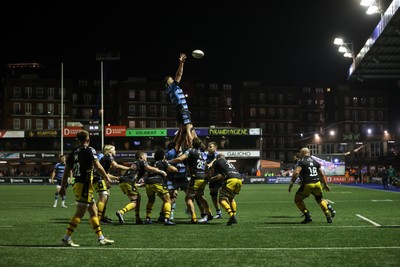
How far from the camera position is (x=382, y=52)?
32344 millimetres

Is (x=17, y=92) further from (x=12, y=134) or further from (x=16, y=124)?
(x=12, y=134)

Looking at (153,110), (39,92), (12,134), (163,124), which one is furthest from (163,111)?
(12,134)

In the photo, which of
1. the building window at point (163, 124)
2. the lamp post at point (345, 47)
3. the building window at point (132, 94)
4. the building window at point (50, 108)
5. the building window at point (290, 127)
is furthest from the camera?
the building window at point (290, 127)

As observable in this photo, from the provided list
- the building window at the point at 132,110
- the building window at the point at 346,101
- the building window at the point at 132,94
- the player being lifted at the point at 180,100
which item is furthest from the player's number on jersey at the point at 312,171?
the building window at the point at 346,101

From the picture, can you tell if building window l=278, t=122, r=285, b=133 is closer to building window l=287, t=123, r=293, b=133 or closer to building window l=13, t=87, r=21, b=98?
building window l=287, t=123, r=293, b=133

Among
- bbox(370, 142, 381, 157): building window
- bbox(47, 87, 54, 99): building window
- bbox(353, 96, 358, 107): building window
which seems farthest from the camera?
bbox(353, 96, 358, 107): building window

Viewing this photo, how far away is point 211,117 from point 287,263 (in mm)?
103702

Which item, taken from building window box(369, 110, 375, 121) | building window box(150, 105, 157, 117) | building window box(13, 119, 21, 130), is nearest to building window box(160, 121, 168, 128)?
building window box(150, 105, 157, 117)

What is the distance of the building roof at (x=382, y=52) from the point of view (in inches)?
1044

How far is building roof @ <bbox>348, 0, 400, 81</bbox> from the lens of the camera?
87.0 feet

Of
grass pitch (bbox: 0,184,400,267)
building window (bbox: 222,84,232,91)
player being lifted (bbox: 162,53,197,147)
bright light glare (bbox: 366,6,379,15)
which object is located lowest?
grass pitch (bbox: 0,184,400,267)

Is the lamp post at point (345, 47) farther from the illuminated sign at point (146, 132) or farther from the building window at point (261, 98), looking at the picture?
the building window at point (261, 98)

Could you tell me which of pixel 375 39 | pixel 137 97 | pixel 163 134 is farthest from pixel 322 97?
pixel 375 39

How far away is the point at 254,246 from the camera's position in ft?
33.5
